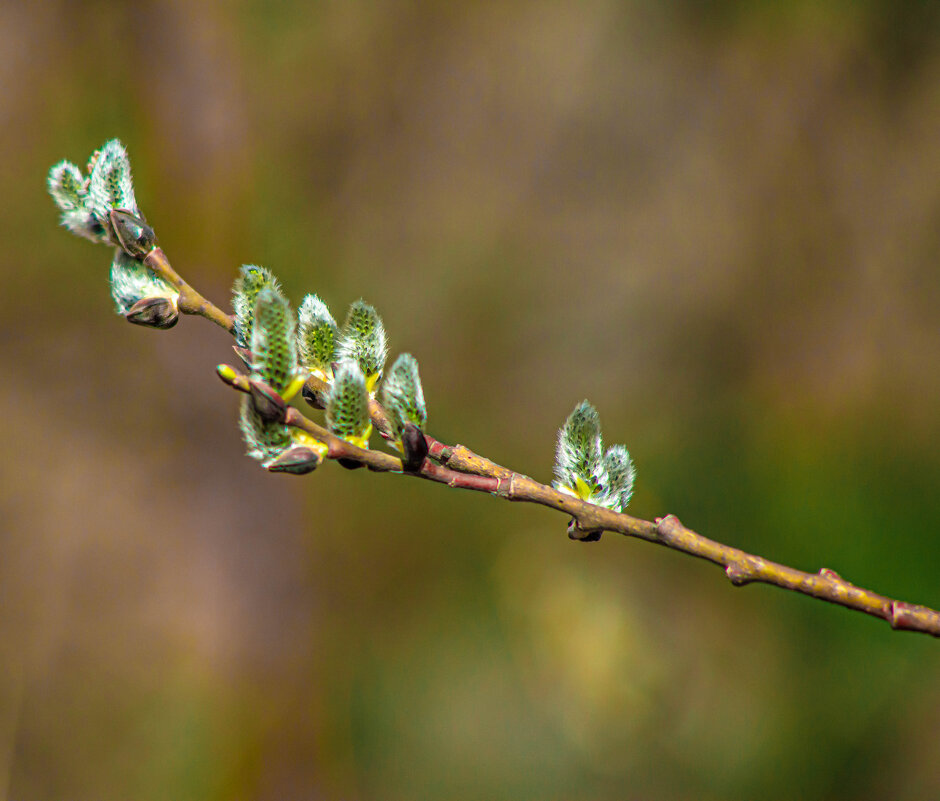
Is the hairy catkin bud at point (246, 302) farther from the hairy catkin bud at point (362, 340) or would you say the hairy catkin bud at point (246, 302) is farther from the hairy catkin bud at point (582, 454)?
the hairy catkin bud at point (582, 454)

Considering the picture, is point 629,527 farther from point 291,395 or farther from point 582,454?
point 291,395

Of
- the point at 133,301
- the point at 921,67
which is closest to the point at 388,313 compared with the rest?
the point at 921,67

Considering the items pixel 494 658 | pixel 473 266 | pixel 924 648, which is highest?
pixel 473 266

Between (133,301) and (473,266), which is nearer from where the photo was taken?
(133,301)

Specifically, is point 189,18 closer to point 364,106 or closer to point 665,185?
point 364,106

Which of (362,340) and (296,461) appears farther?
(362,340)

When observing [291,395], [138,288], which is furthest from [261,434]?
[138,288]

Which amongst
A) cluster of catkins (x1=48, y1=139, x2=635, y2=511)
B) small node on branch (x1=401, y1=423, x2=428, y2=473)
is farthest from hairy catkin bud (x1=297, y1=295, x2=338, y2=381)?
small node on branch (x1=401, y1=423, x2=428, y2=473)

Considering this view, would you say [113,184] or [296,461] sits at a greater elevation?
[113,184]
